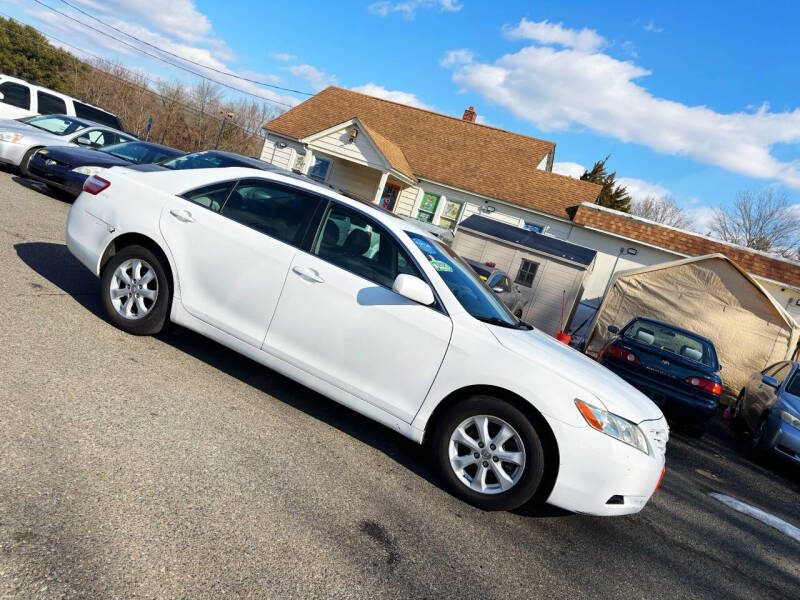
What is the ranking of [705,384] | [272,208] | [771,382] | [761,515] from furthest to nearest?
[771,382] → [705,384] → [761,515] → [272,208]

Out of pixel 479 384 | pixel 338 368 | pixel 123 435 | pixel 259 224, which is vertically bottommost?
pixel 123 435

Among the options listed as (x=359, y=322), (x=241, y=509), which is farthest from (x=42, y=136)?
(x=241, y=509)

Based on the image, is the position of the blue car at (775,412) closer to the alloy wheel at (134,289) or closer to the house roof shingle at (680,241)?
the alloy wheel at (134,289)

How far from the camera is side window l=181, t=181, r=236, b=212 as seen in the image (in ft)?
14.8

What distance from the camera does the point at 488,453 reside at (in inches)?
142

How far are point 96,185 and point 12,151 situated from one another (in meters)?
6.98

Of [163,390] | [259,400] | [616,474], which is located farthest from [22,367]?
[616,474]

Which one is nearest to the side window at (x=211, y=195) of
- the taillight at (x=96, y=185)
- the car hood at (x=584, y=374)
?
the taillight at (x=96, y=185)

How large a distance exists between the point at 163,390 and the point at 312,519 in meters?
1.68

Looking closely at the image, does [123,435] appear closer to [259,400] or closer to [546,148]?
[259,400]

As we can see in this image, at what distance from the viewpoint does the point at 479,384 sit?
3.62 metres

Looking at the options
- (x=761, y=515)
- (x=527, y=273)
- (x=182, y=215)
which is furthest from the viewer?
(x=527, y=273)

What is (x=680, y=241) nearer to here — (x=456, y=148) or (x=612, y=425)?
(x=456, y=148)

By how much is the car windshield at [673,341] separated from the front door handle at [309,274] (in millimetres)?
6329
